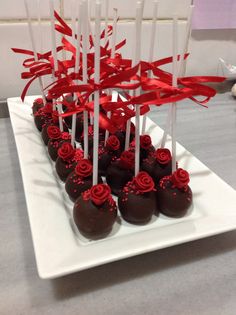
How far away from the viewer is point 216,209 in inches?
22.5

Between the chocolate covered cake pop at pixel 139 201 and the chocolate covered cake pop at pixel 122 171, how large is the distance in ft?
0.19

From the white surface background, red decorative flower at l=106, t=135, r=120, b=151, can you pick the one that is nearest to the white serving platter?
red decorative flower at l=106, t=135, r=120, b=151

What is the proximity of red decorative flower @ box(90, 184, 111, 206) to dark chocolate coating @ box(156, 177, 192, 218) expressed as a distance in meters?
0.10

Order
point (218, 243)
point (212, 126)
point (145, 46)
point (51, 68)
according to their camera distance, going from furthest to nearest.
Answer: point (145, 46)
point (212, 126)
point (51, 68)
point (218, 243)

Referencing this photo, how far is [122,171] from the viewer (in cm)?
60

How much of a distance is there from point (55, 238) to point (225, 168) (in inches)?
17.4

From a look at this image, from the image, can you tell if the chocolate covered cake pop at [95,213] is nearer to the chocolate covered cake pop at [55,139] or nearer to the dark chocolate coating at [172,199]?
the dark chocolate coating at [172,199]

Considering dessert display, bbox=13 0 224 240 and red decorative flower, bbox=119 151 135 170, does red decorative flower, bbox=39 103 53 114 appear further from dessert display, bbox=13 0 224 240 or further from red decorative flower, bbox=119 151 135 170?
red decorative flower, bbox=119 151 135 170

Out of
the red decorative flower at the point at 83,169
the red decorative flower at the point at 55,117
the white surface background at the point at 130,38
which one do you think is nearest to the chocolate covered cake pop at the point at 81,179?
the red decorative flower at the point at 83,169

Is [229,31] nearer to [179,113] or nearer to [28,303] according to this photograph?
[179,113]

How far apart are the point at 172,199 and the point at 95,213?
133 millimetres

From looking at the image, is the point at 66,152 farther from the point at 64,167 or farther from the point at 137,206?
the point at 137,206

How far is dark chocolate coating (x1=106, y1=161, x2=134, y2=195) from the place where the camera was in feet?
1.98

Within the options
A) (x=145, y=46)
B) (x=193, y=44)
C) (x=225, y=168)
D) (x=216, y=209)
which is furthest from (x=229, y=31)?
(x=216, y=209)
